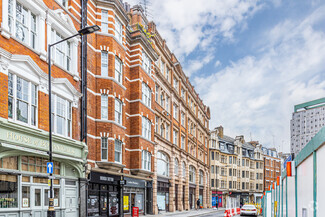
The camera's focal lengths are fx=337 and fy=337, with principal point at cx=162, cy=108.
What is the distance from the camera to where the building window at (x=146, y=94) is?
29.8 meters

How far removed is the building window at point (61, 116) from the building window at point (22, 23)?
3180mm

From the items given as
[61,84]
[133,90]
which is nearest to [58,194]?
[61,84]

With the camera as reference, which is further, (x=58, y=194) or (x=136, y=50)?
(x=136, y=50)

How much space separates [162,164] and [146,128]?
26.8 feet

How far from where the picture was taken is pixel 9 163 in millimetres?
14234

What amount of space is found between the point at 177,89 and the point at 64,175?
29.1 metres

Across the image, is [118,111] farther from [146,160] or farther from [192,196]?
[192,196]

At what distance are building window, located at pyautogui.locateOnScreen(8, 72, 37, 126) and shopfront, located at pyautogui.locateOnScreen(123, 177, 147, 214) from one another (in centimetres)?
1180

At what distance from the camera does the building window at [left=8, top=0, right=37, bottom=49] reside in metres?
14.8

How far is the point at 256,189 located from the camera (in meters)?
84.3

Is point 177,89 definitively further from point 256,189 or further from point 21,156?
point 256,189

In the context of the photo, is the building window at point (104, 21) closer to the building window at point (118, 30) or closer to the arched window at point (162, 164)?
the building window at point (118, 30)

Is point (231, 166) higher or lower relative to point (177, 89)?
lower

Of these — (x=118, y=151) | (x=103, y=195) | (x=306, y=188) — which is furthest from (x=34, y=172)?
(x=306, y=188)
